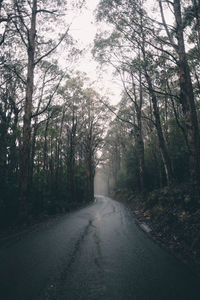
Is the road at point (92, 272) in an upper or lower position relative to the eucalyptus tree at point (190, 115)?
lower

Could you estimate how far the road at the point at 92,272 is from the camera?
2330mm

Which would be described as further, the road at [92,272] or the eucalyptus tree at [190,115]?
the eucalyptus tree at [190,115]

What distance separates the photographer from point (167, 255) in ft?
12.0

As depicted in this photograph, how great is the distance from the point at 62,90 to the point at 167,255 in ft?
62.0

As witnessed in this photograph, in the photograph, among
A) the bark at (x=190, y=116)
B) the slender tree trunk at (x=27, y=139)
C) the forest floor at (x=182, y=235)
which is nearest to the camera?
the forest floor at (x=182, y=235)

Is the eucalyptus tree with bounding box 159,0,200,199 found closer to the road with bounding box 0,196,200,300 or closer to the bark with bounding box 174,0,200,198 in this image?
the bark with bounding box 174,0,200,198

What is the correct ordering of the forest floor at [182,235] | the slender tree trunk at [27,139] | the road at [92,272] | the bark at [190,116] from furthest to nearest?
the slender tree trunk at [27,139], the bark at [190,116], the forest floor at [182,235], the road at [92,272]

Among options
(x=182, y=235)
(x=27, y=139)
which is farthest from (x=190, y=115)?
(x=27, y=139)

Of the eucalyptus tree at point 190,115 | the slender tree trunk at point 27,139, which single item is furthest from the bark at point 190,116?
the slender tree trunk at point 27,139

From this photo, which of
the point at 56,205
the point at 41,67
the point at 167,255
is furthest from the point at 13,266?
the point at 41,67

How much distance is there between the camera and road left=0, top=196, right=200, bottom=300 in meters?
2.33

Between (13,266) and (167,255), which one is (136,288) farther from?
(13,266)

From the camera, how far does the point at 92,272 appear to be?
2.99 meters

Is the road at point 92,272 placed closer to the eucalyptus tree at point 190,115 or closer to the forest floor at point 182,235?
the forest floor at point 182,235
